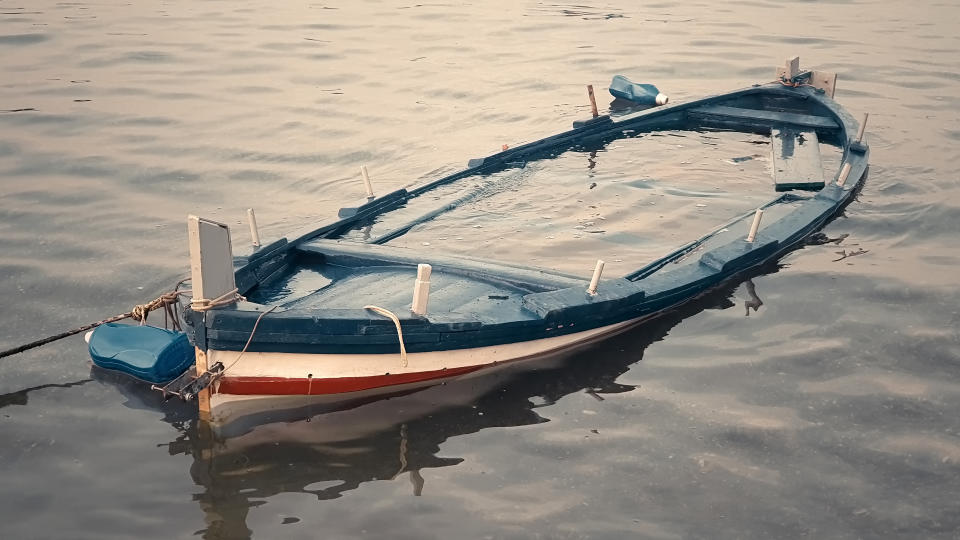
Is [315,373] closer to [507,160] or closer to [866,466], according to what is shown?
[866,466]

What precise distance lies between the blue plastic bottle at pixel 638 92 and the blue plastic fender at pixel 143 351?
896 centimetres

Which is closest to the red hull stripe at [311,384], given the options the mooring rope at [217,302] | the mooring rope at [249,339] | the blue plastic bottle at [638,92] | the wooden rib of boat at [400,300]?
the wooden rib of boat at [400,300]

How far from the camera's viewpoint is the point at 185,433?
8.20 m

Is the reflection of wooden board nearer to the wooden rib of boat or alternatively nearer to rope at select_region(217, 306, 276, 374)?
the wooden rib of boat

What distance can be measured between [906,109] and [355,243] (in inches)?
447

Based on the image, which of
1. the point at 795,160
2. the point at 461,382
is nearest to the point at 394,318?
the point at 461,382

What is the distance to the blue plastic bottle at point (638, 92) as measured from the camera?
15.4 meters

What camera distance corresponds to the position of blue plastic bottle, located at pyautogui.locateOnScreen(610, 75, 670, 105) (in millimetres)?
15367

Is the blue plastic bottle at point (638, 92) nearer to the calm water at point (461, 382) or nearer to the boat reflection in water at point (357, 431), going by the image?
the calm water at point (461, 382)

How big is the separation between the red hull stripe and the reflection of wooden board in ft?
17.6

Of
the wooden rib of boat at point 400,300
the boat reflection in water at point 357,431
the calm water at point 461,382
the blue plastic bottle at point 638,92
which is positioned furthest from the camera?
the blue plastic bottle at point 638,92

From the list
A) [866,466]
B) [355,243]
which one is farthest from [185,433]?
[866,466]

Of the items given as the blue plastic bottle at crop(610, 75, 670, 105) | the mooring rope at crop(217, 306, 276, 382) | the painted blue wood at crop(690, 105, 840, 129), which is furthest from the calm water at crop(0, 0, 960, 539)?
the blue plastic bottle at crop(610, 75, 670, 105)

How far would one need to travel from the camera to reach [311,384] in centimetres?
826
